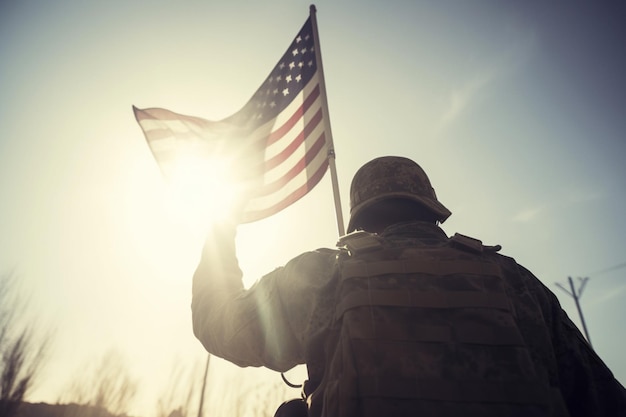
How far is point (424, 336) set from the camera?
54.4 inches

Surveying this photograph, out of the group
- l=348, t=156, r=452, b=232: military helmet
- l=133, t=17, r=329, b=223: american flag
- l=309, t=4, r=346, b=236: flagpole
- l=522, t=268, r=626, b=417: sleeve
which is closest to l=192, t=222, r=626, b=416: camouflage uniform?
l=522, t=268, r=626, b=417: sleeve

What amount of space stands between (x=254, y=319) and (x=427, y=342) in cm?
90

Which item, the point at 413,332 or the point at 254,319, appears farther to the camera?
the point at 254,319

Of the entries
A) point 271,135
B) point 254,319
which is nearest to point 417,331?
point 254,319

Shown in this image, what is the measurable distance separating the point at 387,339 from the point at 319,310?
1.21ft

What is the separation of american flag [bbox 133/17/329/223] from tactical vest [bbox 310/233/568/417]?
3006 millimetres

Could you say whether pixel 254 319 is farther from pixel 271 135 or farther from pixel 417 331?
pixel 271 135

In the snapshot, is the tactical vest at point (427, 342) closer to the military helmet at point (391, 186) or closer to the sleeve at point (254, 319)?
the sleeve at point (254, 319)

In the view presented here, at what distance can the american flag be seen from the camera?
15.6ft

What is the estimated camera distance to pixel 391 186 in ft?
7.53

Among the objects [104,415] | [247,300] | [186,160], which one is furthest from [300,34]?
[104,415]

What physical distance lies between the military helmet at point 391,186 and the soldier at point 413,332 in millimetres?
305

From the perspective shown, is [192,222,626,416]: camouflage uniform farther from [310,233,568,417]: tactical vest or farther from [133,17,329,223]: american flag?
[133,17,329,223]: american flag

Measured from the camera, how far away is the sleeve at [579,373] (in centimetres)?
153
